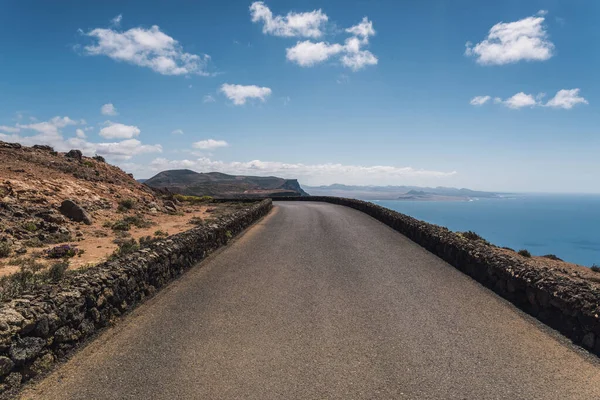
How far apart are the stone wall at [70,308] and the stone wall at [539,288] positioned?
9.15 meters

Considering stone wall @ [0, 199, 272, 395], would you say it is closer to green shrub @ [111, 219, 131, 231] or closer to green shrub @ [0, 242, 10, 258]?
green shrub @ [0, 242, 10, 258]

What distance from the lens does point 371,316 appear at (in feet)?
24.9

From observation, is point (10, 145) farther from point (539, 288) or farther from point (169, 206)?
point (539, 288)

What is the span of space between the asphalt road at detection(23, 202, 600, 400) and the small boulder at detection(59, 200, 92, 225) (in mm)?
11920

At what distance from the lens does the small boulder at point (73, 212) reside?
19.1 m

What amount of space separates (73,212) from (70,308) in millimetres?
15595

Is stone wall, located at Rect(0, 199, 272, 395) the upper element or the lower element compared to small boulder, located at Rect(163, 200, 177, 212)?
lower

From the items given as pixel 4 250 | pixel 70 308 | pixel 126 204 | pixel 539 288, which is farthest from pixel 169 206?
pixel 539 288

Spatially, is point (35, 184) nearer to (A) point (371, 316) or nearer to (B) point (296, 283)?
(B) point (296, 283)

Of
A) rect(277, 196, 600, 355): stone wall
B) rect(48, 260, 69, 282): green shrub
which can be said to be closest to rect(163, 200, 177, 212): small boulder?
rect(48, 260, 69, 282): green shrub

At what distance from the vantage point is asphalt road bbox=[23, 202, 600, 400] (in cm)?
503

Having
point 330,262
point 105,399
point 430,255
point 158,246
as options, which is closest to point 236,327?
point 105,399

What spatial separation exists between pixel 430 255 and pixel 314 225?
9.78 metres

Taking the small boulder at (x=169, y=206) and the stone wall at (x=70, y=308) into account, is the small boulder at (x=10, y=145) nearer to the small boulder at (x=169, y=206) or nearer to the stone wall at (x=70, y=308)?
the small boulder at (x=169, y=206)
